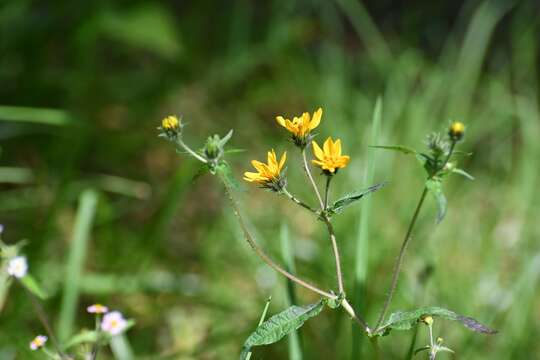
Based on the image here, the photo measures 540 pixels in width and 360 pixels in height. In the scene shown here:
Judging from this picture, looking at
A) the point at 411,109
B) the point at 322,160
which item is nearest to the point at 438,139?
the point at 322,160

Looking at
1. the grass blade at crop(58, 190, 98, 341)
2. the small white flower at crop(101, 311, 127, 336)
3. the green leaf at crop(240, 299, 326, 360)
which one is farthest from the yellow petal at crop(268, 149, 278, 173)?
the grass blade at crop(58, 190, 98, 341)

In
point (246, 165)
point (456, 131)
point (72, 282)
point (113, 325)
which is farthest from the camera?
point (246, 165)

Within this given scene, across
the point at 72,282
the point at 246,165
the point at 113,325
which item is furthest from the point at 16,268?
the point at 246,165

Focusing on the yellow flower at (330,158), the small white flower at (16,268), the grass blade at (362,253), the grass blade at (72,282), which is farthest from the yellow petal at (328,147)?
the grass blade at (72,282)

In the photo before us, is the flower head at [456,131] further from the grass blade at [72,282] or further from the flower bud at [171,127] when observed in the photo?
the grass blade at [72,282]

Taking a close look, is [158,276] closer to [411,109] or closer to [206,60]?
[411,109]

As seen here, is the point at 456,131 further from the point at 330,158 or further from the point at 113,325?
the point at 113,325
